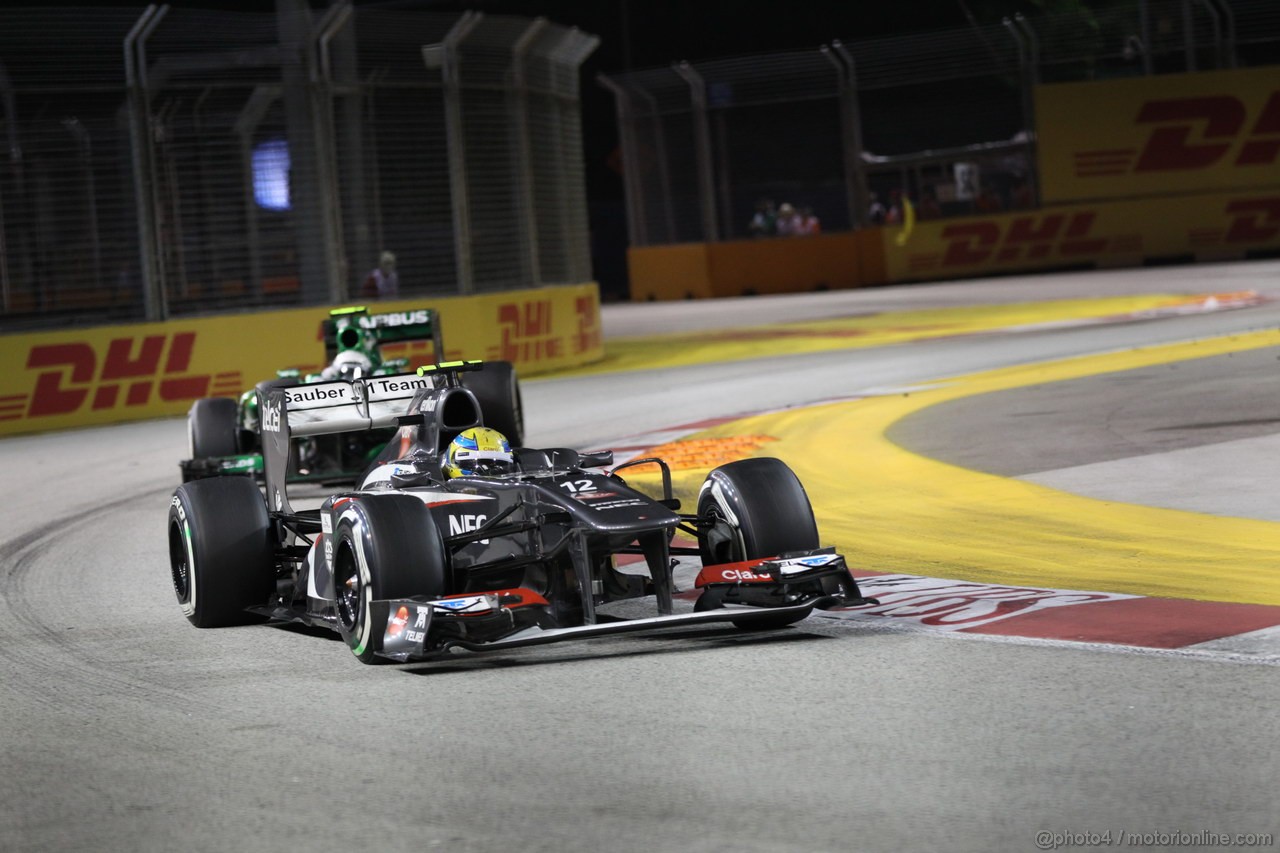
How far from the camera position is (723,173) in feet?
123

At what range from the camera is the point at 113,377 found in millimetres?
19281

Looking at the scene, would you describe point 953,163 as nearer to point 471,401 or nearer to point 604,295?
point 604,295

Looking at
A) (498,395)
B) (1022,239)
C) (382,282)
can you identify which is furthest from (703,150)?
(498,395)

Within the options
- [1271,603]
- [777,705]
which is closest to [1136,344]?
[1271,603]

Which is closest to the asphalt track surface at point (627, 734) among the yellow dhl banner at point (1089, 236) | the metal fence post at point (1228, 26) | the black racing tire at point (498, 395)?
the black racing tire at point (498, 395)

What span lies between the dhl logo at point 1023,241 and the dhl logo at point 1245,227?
1269 mm

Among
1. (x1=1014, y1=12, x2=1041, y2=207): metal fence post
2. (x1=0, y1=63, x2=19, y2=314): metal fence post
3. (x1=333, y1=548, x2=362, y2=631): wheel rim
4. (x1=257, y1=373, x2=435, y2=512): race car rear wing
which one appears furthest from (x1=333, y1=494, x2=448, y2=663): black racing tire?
(x1=1014, y1=12, x2=1041, y2=207): metal fence post

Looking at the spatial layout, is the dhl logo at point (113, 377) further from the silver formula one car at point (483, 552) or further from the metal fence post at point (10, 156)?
the silver formula one car at point (483, 552)

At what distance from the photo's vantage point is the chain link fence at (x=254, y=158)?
61.6ft

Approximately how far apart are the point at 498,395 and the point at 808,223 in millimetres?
26807

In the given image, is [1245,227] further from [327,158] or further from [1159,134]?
[327,158]

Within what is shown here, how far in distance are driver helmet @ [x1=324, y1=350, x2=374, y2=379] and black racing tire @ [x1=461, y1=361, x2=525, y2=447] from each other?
29.7 inches

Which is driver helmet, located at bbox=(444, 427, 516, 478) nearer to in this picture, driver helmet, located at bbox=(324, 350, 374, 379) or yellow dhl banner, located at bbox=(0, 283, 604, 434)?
driver helmet, located at bbox=(324, 350, 374, 379)

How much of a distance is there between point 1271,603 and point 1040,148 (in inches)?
1120
